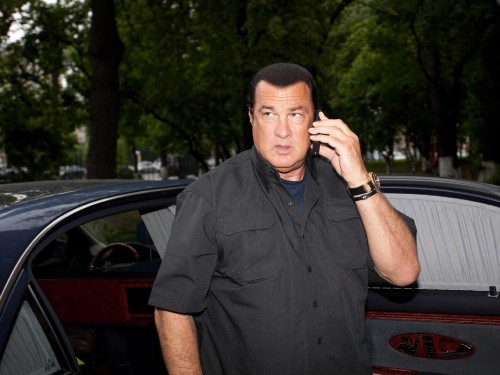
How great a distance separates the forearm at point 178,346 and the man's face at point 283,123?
0.59 m

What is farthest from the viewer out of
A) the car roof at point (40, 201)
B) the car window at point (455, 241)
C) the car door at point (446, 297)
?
the car window at point (455, 241)

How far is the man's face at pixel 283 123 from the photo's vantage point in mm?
2207

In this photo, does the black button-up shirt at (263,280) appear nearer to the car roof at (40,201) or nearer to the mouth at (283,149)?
the mouth at (283,149)

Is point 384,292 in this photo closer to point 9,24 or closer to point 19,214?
point 19,214

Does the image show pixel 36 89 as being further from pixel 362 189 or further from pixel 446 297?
pixel 362 189

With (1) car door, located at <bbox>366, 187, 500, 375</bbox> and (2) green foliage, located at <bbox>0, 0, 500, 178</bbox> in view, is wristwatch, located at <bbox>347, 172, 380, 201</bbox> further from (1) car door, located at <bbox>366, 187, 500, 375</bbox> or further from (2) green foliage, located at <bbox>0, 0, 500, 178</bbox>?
(2) green foliage, located at <bbox>0, 0, 500, 178</bbox>

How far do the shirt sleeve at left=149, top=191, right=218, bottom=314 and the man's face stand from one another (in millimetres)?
304

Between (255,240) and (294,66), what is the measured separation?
1.98 ft

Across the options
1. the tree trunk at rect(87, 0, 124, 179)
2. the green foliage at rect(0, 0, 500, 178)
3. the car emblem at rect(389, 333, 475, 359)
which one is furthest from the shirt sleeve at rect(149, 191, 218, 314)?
the green foliage at rect(0, 0, 500, 178)

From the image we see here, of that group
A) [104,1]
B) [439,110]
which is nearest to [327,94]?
[439,110]

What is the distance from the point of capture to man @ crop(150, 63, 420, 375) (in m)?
2.08

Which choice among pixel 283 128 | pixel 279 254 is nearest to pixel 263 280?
pixel 279 254

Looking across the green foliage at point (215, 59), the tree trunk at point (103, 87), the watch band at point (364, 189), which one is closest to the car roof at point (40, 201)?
the watch band at point (364, 189)

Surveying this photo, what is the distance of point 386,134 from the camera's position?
4284 centimetres
